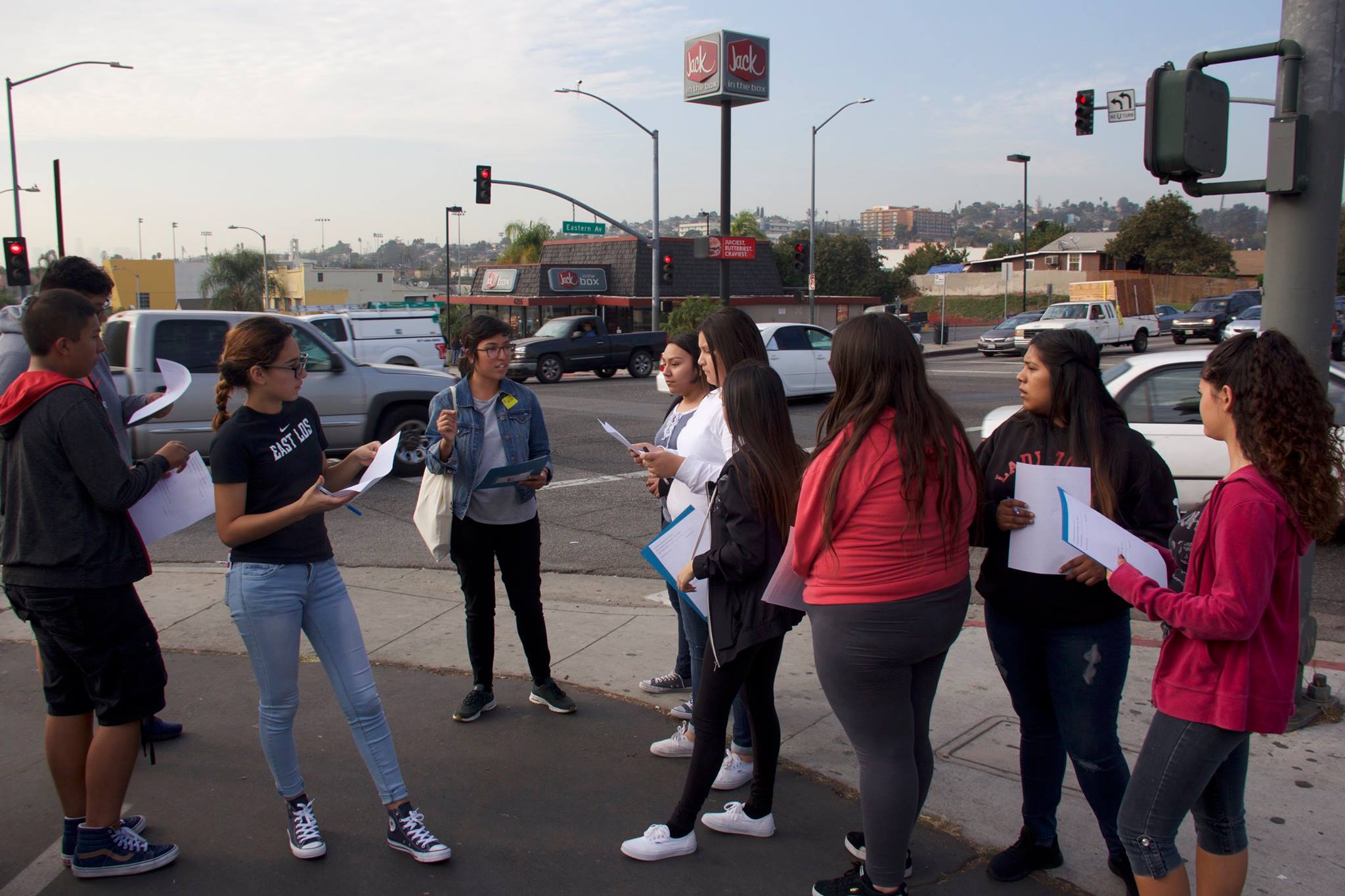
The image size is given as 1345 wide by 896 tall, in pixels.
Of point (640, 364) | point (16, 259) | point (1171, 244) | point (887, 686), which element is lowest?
point (640, 364)

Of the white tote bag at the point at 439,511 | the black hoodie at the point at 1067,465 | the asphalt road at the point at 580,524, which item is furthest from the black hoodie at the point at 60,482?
the asphalt road at the point at 580,524

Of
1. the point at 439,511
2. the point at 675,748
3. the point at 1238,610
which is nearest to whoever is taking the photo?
the point at 1238,610

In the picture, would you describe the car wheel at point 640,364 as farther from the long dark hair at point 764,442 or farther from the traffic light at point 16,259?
the long dark hair at point 764,442

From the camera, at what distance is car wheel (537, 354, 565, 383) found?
25.9 meters

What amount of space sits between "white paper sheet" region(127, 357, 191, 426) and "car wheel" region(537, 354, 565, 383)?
21965mm

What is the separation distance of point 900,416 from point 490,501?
226 centimetres

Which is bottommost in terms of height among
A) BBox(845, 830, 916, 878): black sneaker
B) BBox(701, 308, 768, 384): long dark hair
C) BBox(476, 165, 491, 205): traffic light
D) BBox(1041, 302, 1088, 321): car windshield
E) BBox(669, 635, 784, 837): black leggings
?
BBox(845, 830, 916, 878): black sneaker

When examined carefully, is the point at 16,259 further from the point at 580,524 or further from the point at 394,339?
the point at 580,524

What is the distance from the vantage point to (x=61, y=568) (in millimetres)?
3168

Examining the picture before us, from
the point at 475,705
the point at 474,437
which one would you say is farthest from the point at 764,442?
the point at 475,705

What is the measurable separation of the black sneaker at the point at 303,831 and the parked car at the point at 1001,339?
33.3 meters

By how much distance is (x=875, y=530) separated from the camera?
9.05ft

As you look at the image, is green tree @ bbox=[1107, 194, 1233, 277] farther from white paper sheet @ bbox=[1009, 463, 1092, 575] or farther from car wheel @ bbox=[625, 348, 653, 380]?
white paper sheet @ bbox=[1009, 463, 1092, 575]

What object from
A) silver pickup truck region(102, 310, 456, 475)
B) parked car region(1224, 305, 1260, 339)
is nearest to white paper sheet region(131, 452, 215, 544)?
silver pickup truck region(102, 310, 456, 475)
